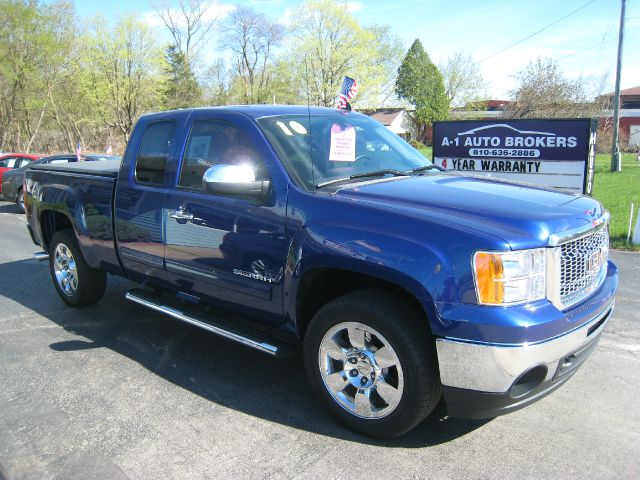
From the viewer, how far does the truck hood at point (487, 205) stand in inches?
104

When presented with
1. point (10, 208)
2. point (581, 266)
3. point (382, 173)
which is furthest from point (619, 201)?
point (10, 208)

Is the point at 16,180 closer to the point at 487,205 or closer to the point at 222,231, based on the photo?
the point at 222,231

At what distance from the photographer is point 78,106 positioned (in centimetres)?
4075

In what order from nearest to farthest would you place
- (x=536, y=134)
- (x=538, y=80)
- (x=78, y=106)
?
1. (x=536, y=134)
2. (x=538, y=80)
3. (x=78, y=106)

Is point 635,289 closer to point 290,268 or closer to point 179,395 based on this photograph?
point 290,268

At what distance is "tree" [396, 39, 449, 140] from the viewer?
72.0 meters

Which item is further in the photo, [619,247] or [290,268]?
[619,247]

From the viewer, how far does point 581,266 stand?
9.58ft

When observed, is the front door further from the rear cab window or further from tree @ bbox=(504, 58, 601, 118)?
tree @ bbox=(504, 58, 601, 118)

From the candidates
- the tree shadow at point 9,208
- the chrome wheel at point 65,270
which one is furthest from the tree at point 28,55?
the chrome wheel at point 65,270

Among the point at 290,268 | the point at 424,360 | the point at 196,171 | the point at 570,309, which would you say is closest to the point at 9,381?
the point at 196,171

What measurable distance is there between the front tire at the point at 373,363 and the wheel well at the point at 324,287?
152mm

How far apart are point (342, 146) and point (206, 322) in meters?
1.59

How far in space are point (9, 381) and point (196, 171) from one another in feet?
6.88
